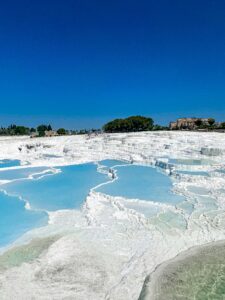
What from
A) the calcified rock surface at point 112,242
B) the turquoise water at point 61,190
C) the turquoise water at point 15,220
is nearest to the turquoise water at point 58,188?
the turquoise water at point 61,190

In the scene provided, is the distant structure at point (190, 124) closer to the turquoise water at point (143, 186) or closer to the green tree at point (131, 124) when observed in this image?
the green tree at point (131, 124)

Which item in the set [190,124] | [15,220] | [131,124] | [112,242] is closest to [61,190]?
[15,220]

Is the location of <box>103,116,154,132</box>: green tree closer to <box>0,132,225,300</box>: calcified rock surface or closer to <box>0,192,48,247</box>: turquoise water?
<box>0,132,225,300</box>: calcified rock surface

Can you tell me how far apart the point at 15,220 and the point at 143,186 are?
16.3ft

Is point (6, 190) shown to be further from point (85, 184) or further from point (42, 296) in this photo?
point (42, 296)

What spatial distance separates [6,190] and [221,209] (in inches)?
282

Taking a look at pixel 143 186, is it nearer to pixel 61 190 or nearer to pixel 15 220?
pixel 61 190

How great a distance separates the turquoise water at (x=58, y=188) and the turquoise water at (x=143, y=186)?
2.75ft

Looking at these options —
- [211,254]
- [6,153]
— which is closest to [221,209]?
[211,254]

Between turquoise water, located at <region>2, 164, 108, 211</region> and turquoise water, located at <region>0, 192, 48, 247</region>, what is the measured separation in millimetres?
474

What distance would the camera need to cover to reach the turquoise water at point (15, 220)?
7.17 m

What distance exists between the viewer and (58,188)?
469 inches

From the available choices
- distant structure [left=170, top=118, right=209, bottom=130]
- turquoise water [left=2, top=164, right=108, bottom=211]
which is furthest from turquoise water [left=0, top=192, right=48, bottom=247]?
distant structure [left=170, top=118, right=209, bottom=130]

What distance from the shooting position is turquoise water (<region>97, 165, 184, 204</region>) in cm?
1006
